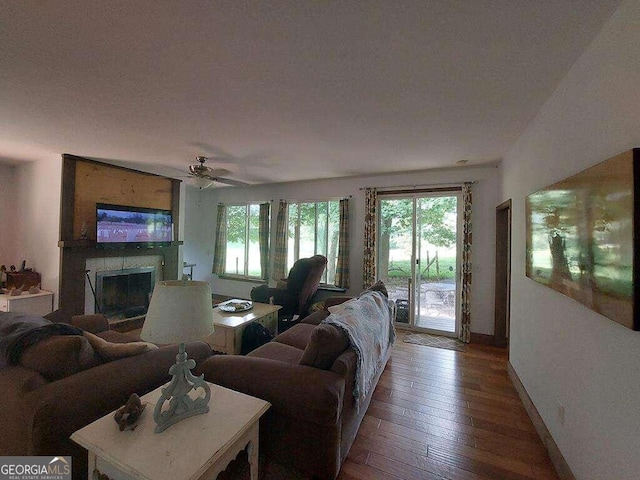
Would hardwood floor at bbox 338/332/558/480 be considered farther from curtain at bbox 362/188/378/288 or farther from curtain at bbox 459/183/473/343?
curtain at bbox 362/188/378/288

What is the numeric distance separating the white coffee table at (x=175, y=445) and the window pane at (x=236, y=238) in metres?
4.87

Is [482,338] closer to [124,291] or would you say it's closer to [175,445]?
[175,445]

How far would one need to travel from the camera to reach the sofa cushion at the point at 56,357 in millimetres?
1405

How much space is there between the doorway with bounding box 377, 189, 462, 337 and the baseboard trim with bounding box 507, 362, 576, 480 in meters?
1.61

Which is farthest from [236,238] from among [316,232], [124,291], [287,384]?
[287,384]

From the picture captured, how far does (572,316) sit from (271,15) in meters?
2.34

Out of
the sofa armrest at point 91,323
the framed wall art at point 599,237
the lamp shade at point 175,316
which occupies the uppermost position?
the framed wall art at point 599,237

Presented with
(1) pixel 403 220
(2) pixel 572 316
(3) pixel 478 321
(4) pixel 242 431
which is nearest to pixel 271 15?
(4) pixel 242 431

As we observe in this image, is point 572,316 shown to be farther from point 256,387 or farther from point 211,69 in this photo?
point 211,69

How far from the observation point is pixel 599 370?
134cm

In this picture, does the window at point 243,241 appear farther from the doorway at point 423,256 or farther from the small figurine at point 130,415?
the small figurine at point 130,415

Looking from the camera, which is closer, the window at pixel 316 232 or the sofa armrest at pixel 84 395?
the sofa armrest at pixel 84 395

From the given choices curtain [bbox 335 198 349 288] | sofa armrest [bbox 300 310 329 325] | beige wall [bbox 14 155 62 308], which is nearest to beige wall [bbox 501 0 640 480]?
sofa armrest [bbox 300 310 329 325]

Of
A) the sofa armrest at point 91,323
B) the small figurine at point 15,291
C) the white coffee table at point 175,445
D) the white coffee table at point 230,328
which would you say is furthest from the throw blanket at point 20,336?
the small figurine at point 15,291
